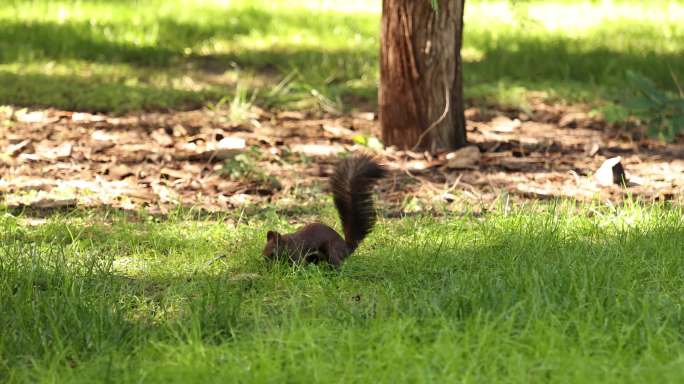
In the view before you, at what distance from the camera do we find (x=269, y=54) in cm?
955

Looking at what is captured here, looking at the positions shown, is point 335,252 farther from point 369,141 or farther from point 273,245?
point 369,141

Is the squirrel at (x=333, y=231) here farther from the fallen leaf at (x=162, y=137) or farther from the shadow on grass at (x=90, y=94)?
the shadow on grass at (x=90, y=94)

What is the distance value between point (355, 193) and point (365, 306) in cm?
64

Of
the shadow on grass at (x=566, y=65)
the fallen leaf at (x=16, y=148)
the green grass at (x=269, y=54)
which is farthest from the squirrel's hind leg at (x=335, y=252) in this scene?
the shadow on grass at (x=566, y=65)

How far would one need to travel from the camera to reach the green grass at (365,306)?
337 cm

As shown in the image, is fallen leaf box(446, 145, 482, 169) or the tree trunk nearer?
fallen leaf box(446, 145, 482, 169)

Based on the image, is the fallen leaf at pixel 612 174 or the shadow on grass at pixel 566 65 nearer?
the fallen leaf at pixel 612 174

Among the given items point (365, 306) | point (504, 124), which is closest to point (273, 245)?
point (365, 306)

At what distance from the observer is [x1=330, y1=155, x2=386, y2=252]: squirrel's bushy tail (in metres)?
4.47

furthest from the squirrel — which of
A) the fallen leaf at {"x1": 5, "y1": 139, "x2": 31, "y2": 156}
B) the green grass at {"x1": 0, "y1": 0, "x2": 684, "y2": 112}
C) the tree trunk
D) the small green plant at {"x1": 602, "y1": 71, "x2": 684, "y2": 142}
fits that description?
the green grass at {"x1": 0, "y1": 0, "x2": 684, "y2": 112}

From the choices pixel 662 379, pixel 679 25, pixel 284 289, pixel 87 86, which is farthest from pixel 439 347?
pixel 679 25

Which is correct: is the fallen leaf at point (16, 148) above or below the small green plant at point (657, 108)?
below

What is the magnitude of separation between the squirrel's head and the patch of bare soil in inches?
51.6

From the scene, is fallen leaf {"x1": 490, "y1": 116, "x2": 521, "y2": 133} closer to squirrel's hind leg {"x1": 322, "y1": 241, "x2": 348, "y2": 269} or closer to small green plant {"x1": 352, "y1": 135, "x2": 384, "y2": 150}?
small green plant {"x1": 352, "y1": 135, "x2": 384, "y2": 150}
